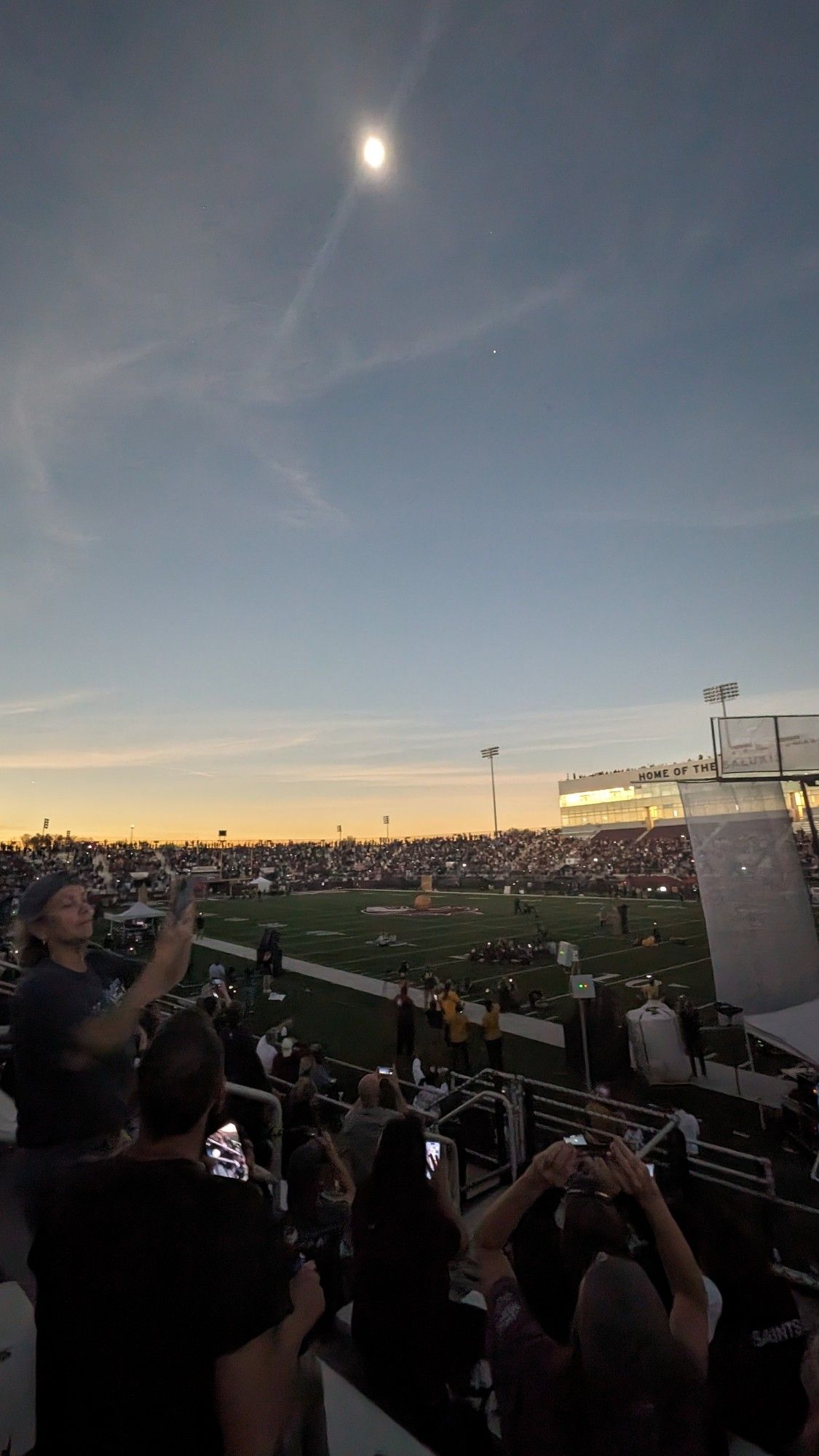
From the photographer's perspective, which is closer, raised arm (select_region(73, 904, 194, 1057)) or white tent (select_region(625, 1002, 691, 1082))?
raised arm (select_region(73, 904, 194, 1057))

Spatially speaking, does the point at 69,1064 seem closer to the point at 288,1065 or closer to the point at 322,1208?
the point at 322,1208

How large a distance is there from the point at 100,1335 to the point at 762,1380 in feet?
6.57

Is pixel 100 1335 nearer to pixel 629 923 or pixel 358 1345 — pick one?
pixel 358 1345

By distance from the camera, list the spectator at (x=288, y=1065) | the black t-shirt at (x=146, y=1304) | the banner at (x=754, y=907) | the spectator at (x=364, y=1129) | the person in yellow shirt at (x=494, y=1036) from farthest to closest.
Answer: the banner at (x=754, y=907) < the person in yellow shirt at (x=494, y=1036) < the spectator at (x=288, y=1065) < the spectator at (x=364, y=1129) < the black t-shirt at (x=146, y=1304)

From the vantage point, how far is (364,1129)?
163 inches

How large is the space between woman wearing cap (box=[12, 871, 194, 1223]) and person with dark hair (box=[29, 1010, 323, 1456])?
98cm

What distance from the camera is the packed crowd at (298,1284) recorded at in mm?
1348

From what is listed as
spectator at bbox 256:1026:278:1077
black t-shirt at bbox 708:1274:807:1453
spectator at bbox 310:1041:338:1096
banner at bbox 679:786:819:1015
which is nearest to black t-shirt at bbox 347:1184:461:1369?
black t-shirt at bbox 708:1274:807:1453

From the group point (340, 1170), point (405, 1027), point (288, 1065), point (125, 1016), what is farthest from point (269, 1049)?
point (125, 1016)

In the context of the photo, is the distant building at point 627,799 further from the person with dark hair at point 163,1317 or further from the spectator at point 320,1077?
the person with dark hair at point 163,1317

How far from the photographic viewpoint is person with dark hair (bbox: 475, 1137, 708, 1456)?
1545 millimetres

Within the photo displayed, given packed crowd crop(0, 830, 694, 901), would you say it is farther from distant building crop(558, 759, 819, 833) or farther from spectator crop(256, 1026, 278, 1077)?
spectator crop(256, 1026, 278, 1077)

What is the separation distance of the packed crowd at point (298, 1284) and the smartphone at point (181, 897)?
0.03 metres

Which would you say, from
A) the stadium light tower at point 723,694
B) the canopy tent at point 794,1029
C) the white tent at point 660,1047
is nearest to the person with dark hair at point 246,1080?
the white tent at point 660,1047
